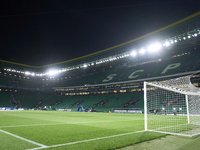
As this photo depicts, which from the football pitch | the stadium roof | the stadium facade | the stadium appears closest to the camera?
the football pitch

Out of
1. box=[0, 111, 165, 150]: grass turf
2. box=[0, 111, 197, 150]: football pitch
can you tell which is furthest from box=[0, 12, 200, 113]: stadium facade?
box=[0, 111, 197, 150]: football pitch

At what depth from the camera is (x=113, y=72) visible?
56281 mm

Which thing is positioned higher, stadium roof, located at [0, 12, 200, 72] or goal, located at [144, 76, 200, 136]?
stadium roof, located at [0, 12, 200, 72]

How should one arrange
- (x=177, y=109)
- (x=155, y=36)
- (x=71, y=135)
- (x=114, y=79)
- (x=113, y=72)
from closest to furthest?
(x=71, y=135)
(x=177, y=109)
(x=155, y=36)
(x=114, y=79)
(x=113, y=72)

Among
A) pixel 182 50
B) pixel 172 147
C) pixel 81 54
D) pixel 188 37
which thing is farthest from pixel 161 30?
pixel 172 147

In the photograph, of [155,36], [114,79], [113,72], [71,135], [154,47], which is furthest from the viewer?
[113,72]

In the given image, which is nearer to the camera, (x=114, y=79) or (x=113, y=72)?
(x=114, y=79)

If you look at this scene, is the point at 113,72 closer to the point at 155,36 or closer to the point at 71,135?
the point at 155,36

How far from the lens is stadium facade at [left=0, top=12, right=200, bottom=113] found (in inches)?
1452

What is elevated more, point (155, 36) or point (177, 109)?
point (155, 36)

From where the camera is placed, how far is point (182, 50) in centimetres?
4478

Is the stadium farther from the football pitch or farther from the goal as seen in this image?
the football pitch

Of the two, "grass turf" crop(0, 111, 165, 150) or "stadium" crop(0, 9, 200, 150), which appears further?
"stadium" crop(0, 9, 200, 150)

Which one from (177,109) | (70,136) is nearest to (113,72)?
(177,109)
